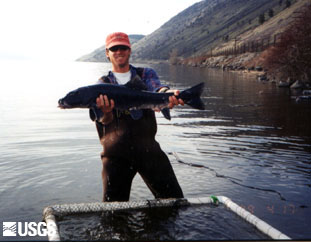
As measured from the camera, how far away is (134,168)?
255 inches

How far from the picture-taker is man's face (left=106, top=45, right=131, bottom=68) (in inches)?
243

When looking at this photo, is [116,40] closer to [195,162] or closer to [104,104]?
[104,104]

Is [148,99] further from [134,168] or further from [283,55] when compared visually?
[283,55]

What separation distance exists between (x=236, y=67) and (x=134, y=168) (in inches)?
3227

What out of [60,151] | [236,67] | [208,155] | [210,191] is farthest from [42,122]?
[236,67]

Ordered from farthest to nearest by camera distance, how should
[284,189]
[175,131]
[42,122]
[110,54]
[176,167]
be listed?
[42,122] < [175,131] < [176,167] < [284,189] < [110,54]

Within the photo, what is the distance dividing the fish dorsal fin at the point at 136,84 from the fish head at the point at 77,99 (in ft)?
2.12

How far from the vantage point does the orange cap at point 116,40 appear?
6129mm

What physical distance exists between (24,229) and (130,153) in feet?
8.47

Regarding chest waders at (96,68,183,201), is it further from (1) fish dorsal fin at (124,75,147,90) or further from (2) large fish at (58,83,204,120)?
(1) fish dorsal fin at (124,75,147,90)

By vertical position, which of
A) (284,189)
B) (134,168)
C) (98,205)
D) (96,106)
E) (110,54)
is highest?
(110,54)

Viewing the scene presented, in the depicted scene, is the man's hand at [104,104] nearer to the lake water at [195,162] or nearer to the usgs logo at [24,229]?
the usgs logo at [24,229]

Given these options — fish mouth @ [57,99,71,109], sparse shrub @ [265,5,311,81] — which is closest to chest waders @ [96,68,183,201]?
fish mouth @ [57,99,71,109]

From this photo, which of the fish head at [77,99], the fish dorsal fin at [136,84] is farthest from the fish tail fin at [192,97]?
the fish head at [77,99]
